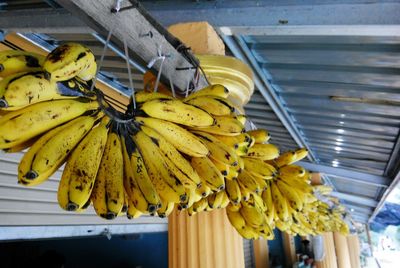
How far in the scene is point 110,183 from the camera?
58 centimetres

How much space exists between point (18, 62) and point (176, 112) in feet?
1.09

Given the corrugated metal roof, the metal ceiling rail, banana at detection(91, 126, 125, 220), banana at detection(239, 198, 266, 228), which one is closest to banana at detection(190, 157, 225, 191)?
banana at detection(91, 126, 125, 220)

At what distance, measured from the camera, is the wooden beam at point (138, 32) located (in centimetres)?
68

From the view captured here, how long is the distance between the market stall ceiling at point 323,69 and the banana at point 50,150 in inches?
47.9

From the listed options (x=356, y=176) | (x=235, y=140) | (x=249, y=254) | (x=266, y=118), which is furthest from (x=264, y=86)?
(x=249, y=254)

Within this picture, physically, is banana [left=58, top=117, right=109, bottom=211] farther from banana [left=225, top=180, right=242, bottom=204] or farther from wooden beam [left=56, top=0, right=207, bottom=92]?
banana [left=225, top=180, right=242, bottom=204]

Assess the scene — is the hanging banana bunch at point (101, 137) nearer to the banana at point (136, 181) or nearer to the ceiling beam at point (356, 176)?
the banana at point (136, 181)

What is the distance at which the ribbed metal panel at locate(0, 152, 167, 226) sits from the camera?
6.59 feet

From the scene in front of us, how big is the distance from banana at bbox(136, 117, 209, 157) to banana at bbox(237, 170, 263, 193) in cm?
46

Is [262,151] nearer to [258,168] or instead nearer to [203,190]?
[258,168]

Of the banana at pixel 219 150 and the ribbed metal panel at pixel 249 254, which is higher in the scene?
the banana at pixel 219 150

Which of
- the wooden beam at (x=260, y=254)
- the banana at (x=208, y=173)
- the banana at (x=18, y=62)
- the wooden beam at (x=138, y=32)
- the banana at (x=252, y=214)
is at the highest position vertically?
the wooden beam at (x=138, y=32)

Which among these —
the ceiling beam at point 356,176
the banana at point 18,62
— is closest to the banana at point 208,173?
the banana at point 18,62

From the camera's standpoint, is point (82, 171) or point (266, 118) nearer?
point (82, 171)
